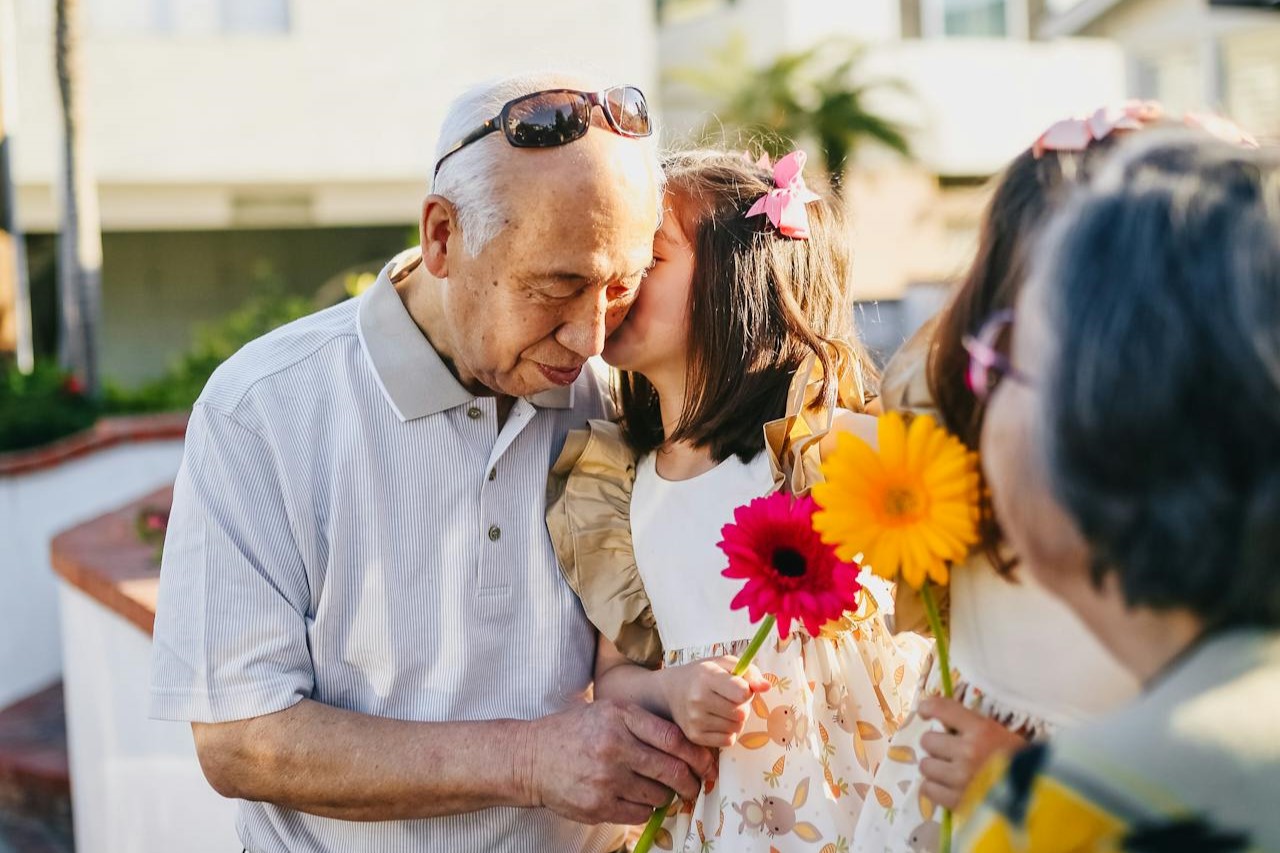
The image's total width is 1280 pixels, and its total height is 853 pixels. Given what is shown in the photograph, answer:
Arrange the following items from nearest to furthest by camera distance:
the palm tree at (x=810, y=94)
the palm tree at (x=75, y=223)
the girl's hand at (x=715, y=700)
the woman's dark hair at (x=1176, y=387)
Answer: the woman's dark hair at (x=1176, y=387) → the girl's hand at (x=715, y=700) → the palm tree at (x=75, y=223) → the palm tree at (x=810, y=94)

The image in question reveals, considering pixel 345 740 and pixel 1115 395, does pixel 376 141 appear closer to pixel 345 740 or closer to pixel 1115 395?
pixel 345 740

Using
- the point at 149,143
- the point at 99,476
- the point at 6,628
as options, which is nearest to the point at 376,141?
the point at 149,143

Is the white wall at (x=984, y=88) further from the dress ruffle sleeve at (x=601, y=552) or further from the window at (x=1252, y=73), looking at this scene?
the dress ruffle sleeve at (x=601, y=552)

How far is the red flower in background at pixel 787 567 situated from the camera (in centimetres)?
186

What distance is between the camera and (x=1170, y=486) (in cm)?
106

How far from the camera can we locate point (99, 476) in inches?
299

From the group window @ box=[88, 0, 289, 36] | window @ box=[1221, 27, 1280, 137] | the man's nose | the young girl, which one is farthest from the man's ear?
window @ box=[88, 0, 289, 36]

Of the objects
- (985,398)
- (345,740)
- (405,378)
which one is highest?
(985,398)

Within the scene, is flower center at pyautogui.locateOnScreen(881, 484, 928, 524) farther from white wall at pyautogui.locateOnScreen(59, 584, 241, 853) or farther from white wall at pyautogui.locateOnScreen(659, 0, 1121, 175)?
white wall at pyautogui.locateOnScreen(659, 0, 1121, 175)

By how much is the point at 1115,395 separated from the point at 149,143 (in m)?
16.3

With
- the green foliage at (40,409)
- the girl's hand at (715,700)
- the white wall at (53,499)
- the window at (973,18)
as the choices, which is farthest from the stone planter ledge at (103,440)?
the window at (973,18)

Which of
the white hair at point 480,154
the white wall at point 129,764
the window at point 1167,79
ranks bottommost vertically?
the white wall at point 129,764

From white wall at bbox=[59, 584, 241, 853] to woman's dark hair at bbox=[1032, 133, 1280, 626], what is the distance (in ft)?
8.60

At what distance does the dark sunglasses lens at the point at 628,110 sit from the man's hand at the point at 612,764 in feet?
3.37
